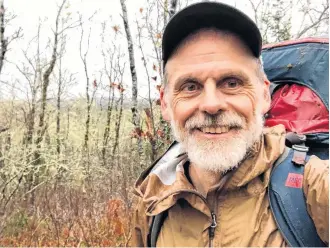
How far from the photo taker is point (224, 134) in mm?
1529

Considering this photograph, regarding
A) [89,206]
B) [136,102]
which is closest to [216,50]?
[89,206]

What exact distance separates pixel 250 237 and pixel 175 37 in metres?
0.73

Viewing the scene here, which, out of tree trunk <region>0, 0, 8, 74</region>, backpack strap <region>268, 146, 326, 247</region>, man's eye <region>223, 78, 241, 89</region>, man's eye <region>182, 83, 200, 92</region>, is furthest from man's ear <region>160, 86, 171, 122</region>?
tree trunk <region>0, 0, 8, 74</region>

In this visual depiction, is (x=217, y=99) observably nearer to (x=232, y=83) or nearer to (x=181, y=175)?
(x=232, y=83)

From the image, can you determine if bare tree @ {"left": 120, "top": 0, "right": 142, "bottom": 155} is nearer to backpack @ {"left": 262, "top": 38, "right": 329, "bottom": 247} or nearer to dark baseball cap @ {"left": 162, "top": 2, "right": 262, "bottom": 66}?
backpack @ {"left": 262, "top": 38, "right": 329, "bottom": 247}

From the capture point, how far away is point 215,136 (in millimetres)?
1553

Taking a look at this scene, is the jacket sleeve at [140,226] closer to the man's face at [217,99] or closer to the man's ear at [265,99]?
the man's face at [217,99]

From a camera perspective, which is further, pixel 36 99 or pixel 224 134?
pixel 36 99

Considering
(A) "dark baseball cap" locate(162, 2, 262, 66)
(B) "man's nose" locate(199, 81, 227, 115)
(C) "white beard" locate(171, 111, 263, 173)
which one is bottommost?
(C) "white beard" locate(171, 111, 263, 173)

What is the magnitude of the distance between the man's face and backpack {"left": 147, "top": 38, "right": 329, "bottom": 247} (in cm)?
16

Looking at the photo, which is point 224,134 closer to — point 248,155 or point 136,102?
point 248,155

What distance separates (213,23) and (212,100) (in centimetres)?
28

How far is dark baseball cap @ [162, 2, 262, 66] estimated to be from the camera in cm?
147

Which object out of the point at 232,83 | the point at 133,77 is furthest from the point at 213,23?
the point at 133,77
